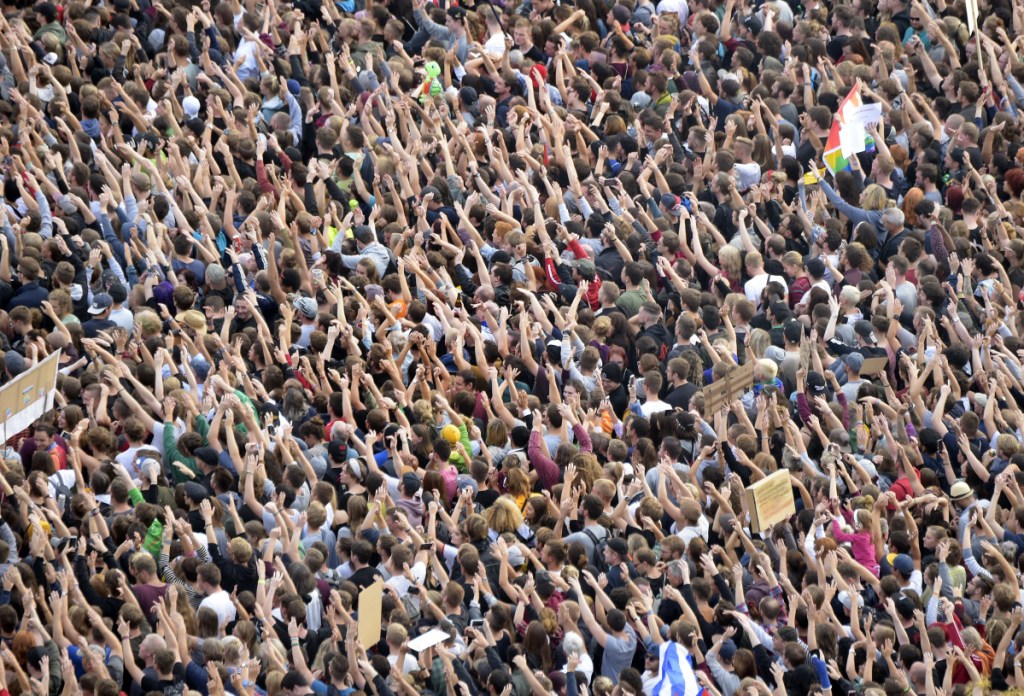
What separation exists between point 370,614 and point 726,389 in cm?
383

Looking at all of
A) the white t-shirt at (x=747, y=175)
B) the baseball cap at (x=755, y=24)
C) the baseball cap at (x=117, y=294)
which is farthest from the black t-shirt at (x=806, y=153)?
the baseball cap at (x=117, y=294)

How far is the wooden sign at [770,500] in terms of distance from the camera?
16.2 metres

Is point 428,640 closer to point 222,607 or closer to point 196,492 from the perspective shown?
point 222,607

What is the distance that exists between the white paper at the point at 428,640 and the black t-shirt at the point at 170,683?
1.53 m

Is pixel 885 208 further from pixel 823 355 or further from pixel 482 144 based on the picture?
pixel 482 144

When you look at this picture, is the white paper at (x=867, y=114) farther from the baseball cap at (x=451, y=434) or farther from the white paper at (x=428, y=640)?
the white paper at (x=428, y=640)

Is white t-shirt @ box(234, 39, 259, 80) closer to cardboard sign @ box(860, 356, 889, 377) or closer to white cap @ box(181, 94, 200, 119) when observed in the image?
white cap @ box(181, 94, 200, 119)

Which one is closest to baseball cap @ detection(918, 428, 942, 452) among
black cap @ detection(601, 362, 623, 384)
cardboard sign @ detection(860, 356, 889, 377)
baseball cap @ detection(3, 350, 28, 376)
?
cardboard sign @ detection(860, 356, 889, 377)

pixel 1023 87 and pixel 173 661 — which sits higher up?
pixel 1023 87

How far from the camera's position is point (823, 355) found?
739 inches

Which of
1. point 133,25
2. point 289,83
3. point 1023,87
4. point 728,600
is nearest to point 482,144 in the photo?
point 289,83

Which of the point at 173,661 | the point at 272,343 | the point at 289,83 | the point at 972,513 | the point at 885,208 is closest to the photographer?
the point at 173,661

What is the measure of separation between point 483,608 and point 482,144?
6774mm

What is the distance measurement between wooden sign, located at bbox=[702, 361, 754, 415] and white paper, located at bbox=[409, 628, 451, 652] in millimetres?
3278
